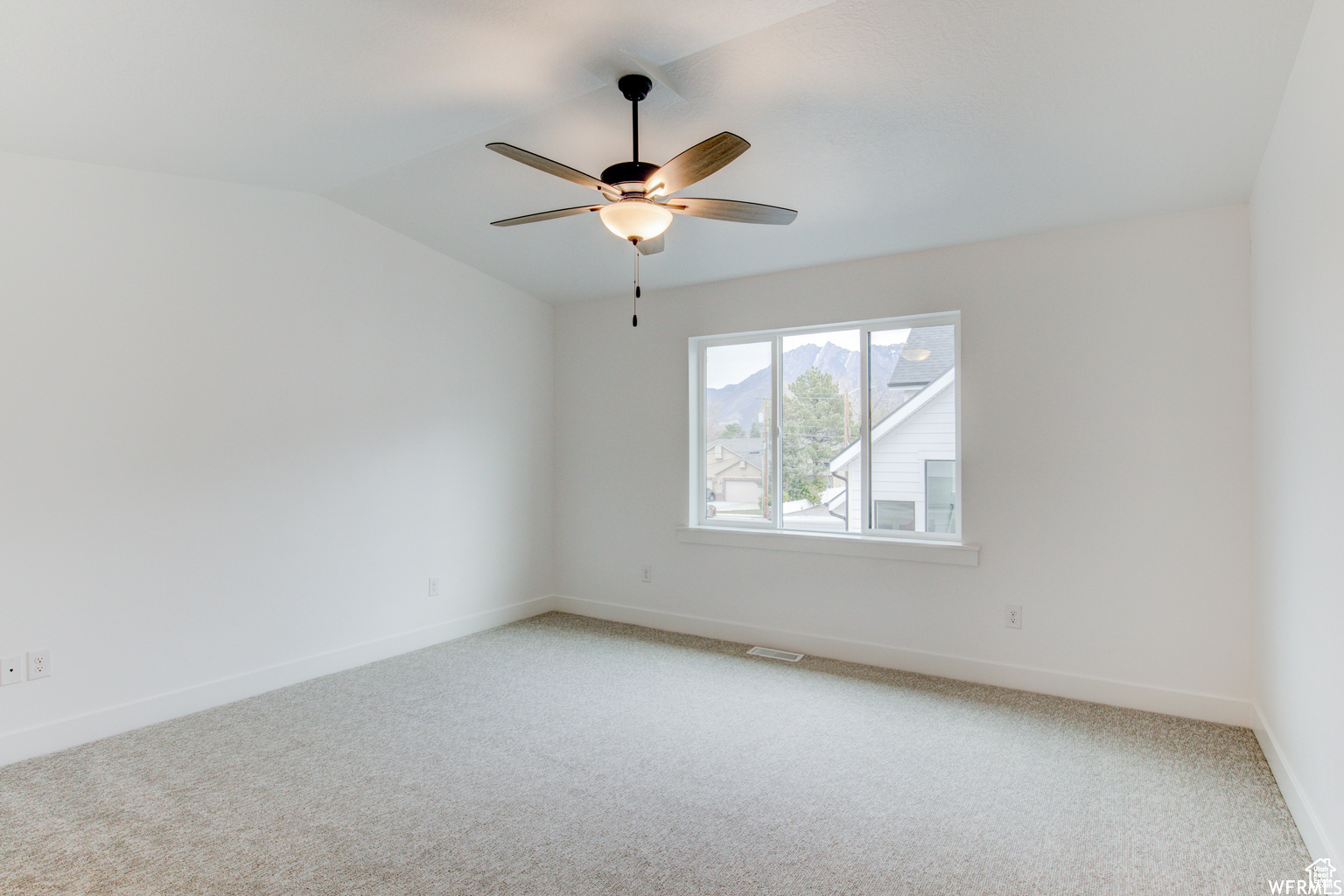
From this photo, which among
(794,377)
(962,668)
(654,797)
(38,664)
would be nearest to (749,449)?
(794,377)

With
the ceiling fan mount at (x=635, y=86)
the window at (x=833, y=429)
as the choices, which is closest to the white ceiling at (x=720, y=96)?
the ceiling fan mount at (x=635, y=86)

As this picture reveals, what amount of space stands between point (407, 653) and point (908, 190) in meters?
3.62

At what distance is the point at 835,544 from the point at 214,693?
3.18 metres

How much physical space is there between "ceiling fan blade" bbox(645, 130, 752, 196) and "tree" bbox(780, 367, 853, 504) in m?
2.16

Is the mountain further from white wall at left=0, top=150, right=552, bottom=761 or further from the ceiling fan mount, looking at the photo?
the ceiling fan mount

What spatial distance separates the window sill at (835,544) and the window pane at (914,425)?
175 millimetres

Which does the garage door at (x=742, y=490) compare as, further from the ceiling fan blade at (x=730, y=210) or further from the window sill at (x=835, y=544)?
the ceiling fan blade at (x=730, y=210)

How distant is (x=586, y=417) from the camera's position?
4973 millimetres

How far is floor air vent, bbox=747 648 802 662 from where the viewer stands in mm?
3916

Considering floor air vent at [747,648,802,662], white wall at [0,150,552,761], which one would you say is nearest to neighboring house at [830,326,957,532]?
floor air vent at [747,648,802,662]

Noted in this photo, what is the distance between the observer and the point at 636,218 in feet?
7.62

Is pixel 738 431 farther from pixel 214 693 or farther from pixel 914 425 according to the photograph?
pixel 214 693

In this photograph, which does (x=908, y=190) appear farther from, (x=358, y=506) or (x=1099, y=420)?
(x=358, y=506)

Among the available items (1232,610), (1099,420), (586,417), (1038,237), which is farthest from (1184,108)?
(586,417)
